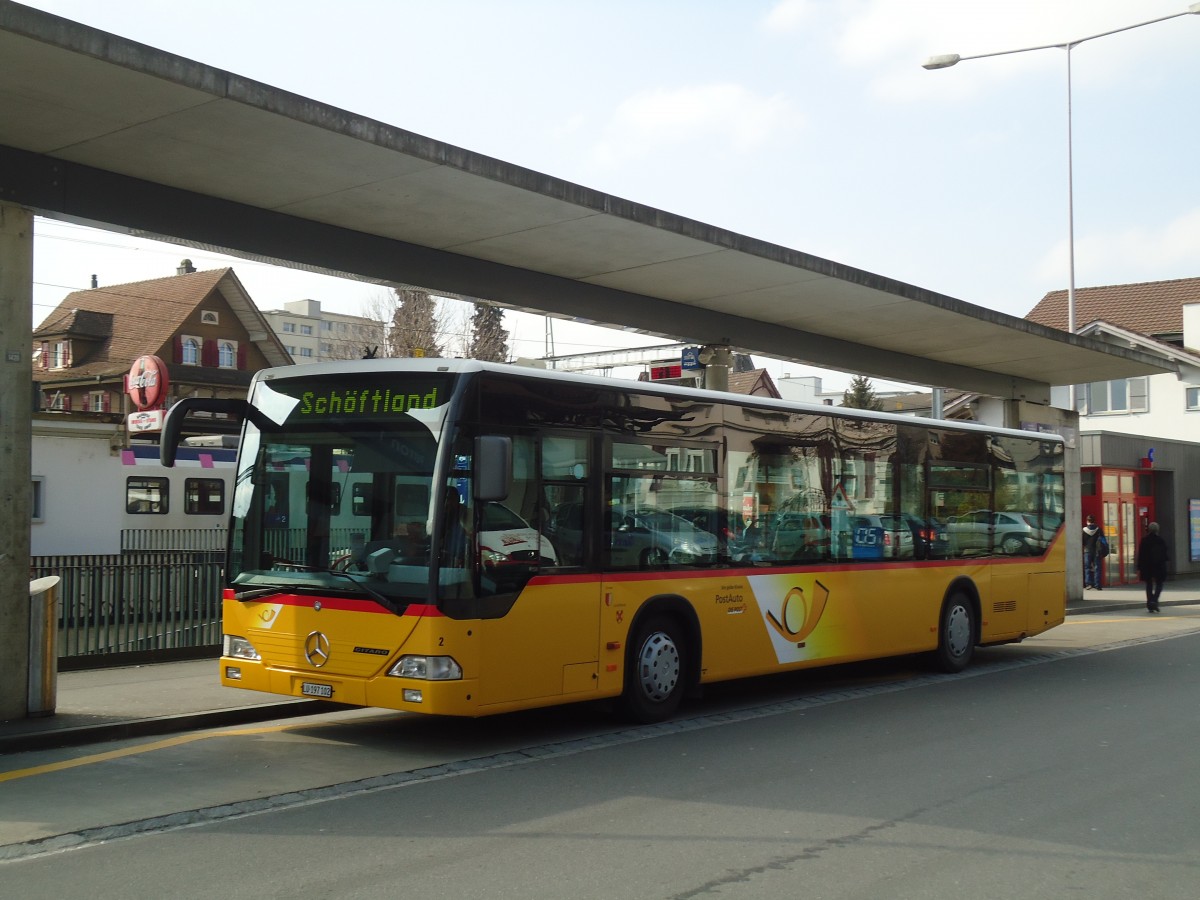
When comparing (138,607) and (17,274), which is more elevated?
(17,274)

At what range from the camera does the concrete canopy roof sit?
30.3 ft

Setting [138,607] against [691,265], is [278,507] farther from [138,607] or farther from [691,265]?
[691,265]

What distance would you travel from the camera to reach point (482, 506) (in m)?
9.33

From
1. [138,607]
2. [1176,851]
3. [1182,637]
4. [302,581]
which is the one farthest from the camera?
[1182,637]

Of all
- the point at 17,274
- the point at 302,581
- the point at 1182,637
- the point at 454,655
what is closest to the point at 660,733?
the point at 454,655

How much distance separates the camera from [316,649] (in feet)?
31.3

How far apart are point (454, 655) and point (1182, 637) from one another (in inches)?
620

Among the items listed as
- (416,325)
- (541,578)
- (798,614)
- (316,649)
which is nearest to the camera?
(316,649)

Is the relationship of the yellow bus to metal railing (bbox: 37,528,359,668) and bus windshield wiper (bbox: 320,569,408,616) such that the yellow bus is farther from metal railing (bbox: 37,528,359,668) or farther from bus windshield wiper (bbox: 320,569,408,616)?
metal railing (bbox: 37,528,359,668)

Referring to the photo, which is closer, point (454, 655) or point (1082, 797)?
point (1082, 797)

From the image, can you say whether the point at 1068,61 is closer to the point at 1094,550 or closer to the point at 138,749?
the point at 1094,550

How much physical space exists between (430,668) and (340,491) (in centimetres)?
158

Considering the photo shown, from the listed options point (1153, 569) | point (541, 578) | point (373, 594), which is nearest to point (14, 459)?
point (373, 594)

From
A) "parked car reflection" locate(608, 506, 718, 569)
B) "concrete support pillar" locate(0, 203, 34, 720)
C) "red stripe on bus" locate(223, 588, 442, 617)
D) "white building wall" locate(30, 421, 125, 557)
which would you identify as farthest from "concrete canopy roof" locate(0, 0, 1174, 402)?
"white building wall" locate(30, 421, 125, 557)
